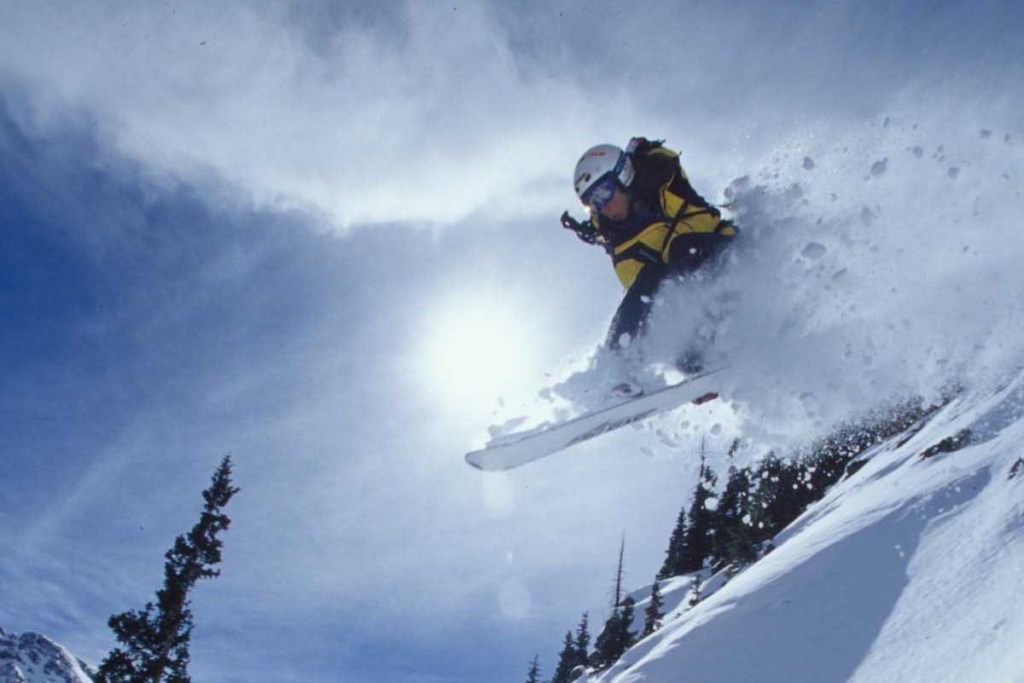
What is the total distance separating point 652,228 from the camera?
791 cm

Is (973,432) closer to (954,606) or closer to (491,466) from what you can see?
(954,606)

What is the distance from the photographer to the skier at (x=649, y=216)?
7840mm

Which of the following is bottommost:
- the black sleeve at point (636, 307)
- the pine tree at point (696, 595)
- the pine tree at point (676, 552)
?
the pine tree at point (696, 595)

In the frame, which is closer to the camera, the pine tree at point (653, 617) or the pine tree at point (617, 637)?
the pine tree at point (653, 617)

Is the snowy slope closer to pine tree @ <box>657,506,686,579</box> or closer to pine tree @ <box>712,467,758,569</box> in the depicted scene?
pine tree @ <box>712,467,758,569</box>

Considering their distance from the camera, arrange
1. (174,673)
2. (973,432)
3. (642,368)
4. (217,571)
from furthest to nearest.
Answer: (217,571), (174,673), (973,432), (642,368)

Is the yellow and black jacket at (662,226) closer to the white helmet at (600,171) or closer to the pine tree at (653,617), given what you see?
the white helmet at (600,171)

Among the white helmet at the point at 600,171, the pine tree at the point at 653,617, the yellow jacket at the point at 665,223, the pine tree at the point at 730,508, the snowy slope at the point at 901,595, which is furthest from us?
the pine tree at the point at 730,508

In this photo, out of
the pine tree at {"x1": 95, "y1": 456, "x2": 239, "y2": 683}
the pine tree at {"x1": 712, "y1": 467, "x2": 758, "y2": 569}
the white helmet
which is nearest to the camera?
the white helmet

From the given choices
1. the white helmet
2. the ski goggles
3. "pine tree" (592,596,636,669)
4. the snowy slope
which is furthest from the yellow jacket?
"pine tree" (592,596,636,669)

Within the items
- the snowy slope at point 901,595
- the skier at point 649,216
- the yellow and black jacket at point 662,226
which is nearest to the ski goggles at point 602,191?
the skier at point 649,216

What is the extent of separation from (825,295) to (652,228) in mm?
2219

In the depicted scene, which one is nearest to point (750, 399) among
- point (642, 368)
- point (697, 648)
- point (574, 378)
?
point (642, 368)

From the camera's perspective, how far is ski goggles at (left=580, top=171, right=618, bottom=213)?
26.1 feet
